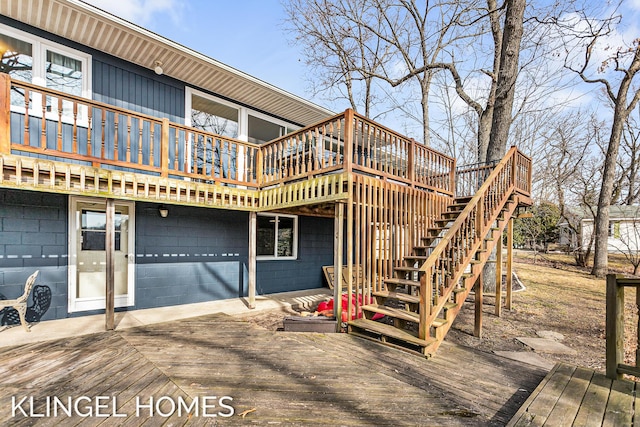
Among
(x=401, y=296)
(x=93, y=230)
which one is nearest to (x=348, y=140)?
(x=401, y=296)

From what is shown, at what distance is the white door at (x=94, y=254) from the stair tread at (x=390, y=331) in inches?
159

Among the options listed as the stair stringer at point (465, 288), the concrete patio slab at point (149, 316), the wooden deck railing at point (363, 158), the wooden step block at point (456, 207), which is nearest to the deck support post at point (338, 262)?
the wooden deck railing at point (363, 158)

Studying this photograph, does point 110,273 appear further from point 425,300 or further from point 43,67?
point 425,300

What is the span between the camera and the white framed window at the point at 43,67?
4.66 meters

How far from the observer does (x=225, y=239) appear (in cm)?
690

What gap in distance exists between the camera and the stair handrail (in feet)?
11.8

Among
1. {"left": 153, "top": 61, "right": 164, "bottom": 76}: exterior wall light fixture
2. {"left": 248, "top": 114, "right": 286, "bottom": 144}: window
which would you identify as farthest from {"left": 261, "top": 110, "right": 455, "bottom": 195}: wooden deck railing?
{"left": 153, "top": 61, "right": 164, "bottom": 76}: exterior wall light fixture

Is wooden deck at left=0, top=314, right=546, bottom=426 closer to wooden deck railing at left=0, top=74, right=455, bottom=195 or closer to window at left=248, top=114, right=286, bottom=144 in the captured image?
wooden deck railing at left=0, top=74, right=455, bottom=195

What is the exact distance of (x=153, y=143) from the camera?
499cm

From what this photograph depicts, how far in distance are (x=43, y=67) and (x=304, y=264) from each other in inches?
254

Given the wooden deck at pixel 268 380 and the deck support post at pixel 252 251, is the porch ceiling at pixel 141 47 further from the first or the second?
the wooden deck at pixel 268 380

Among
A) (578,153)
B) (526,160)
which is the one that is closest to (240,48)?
(526,160)

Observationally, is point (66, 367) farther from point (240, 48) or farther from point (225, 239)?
point (240, 48)

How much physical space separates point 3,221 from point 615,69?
55.5 ft
